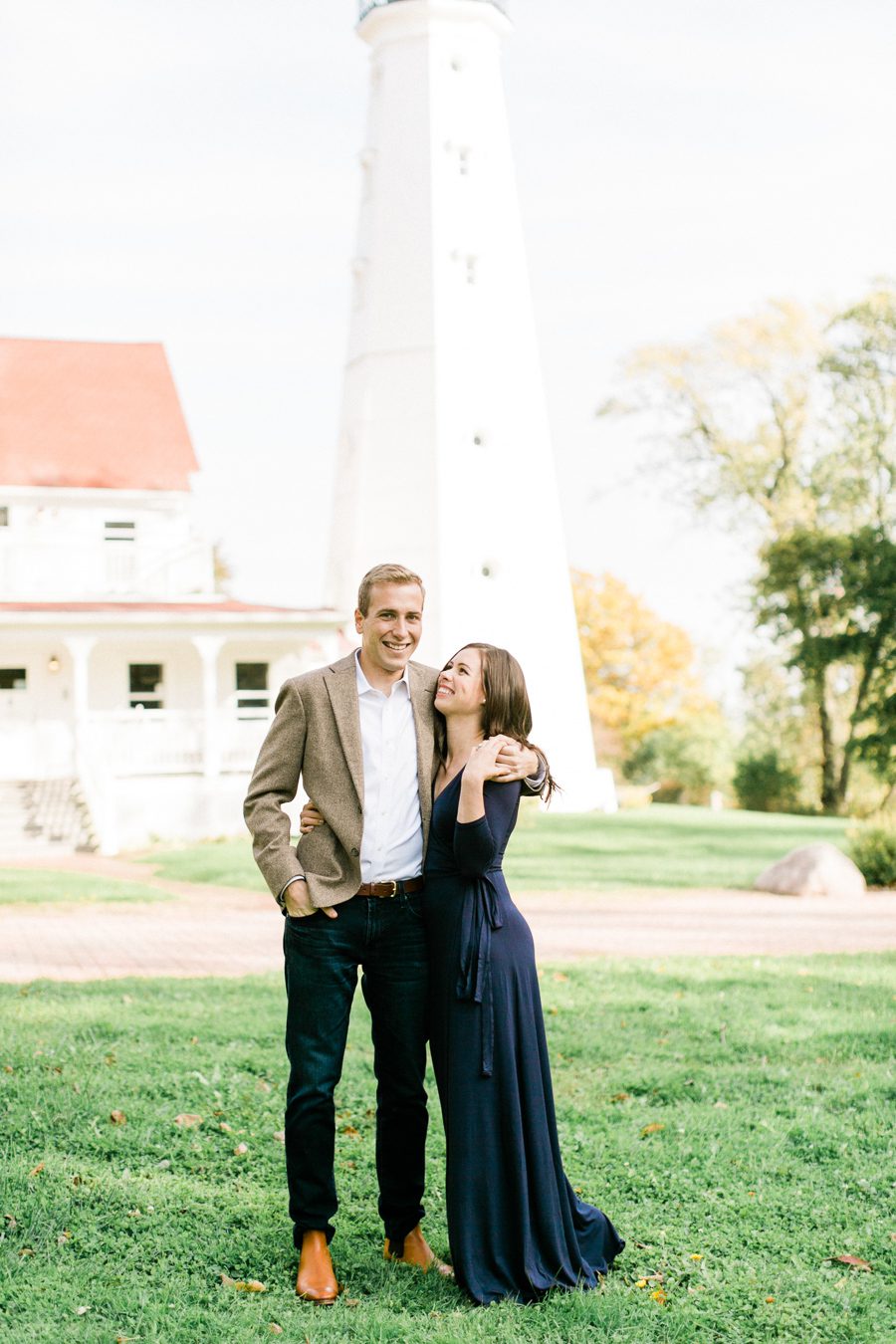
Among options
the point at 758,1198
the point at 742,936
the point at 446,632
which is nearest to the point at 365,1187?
the point at 758,1198

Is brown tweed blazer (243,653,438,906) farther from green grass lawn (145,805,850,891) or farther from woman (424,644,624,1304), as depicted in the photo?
green grass lawn (145,805,850,891)

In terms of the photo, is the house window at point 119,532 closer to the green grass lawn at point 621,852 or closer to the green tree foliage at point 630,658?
the green grass lawn at point 621,852

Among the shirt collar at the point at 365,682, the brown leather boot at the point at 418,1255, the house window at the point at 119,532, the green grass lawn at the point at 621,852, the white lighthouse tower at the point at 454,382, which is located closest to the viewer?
A: the shirt collar at the point at 365,682

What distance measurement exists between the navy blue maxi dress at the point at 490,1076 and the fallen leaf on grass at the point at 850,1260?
1.03m

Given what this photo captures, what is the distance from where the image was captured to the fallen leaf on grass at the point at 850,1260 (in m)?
4.69

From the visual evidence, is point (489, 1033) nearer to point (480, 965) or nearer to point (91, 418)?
point (480, 965)

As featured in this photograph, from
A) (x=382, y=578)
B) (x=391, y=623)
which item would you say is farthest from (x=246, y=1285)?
(x=382, y=578)

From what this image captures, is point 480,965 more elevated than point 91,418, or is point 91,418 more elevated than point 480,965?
point 91,418

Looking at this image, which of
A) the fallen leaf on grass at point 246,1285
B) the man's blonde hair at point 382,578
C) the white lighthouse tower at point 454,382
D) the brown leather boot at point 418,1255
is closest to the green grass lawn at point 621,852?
the white lighthouse tower at point 454,382

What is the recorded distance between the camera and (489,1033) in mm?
4258

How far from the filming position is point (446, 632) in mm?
25641

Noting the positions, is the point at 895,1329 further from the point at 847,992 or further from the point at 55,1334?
the point at 847,992

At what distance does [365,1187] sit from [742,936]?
764 centimetres

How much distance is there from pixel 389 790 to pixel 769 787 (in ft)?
102
